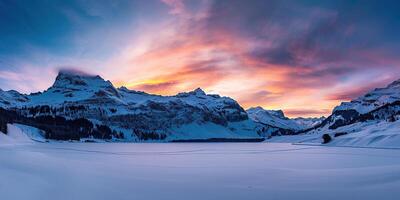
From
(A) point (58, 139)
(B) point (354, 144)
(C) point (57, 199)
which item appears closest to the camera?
(C) point (57, 199)

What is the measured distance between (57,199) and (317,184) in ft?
34.6

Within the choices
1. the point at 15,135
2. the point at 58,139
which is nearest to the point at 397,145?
the point at 15,135

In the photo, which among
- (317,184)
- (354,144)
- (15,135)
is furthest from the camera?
(15,135)

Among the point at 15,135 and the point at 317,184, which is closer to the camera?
the point at 317,184

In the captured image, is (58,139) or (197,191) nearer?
(197,191)

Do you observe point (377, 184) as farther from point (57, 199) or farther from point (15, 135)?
point (15, 135)

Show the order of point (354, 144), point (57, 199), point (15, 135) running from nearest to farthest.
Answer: point (57, 199) → point (354, 144) → point (15, 135)

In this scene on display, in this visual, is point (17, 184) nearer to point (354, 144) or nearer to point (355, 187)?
point (355, 187)

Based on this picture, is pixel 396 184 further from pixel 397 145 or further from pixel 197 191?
pixel 397 145

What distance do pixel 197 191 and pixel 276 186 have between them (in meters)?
3.65

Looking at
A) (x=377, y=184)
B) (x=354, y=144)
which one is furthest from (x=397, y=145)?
(x=377, y=184)

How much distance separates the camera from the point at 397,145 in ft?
215

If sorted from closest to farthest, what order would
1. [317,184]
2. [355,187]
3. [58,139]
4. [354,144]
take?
[355,187] < [317,184] < [354,144] < [58,139]

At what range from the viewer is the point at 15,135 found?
129 metres
